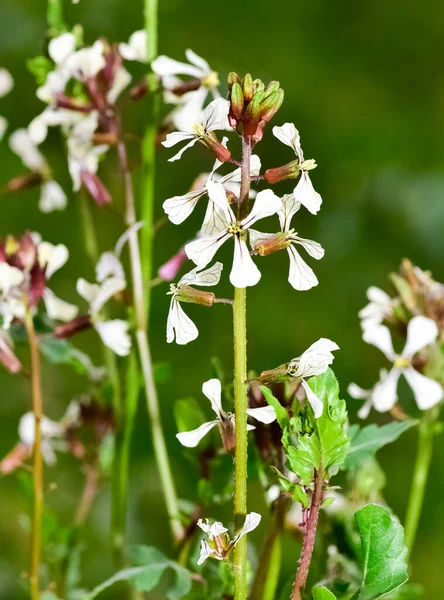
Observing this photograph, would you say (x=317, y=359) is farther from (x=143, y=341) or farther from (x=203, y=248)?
(x=143, y=341)

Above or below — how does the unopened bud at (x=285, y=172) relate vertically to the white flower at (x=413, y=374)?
above

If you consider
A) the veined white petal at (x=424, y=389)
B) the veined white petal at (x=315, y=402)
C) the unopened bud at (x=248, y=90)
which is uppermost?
the unopened bud at (x=248, y=90)

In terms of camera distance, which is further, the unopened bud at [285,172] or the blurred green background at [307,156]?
the blurred green background at [307,156]

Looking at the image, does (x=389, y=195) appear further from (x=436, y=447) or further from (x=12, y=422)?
(x=12, y=422)

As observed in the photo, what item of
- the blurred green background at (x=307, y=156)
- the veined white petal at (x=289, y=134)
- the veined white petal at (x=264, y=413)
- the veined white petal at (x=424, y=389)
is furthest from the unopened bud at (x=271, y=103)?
the blurred green background at (x=307, y=156)

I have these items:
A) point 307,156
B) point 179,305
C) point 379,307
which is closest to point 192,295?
point 179,305

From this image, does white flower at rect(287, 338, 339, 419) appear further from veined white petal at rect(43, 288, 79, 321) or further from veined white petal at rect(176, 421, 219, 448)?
veined white petal at rect(43, 288, 79, 321)

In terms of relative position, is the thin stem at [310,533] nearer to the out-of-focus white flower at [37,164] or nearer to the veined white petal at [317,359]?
the veined white petal at [317,359]
